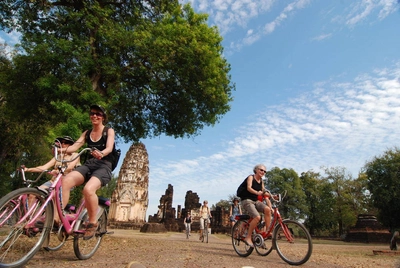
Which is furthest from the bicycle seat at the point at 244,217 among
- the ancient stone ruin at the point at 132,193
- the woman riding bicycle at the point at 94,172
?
the ancient stone ruin at the point at 132,193

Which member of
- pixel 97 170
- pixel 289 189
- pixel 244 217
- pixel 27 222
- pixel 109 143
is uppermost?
pixel 289 189

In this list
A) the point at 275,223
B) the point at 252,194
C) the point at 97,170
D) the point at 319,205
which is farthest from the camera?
the point at 319,205

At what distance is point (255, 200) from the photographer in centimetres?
602

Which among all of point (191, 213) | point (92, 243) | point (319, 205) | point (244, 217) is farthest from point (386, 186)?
point (92, 243)

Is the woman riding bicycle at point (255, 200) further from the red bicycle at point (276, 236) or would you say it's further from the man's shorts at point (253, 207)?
the red bicycle at point (276, 236)

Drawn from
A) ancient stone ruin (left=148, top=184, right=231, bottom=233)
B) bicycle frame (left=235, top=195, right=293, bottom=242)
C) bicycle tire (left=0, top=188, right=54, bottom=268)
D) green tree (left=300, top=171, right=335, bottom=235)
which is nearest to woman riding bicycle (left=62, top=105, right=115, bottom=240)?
bicycle tire (left=0, top=188, right=54, bottom=268)

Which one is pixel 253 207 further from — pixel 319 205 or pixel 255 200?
pixel 319 205

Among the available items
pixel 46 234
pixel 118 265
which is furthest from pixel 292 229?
pixel 46 234

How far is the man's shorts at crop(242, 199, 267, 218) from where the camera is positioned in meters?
5.76

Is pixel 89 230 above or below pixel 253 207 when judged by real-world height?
below

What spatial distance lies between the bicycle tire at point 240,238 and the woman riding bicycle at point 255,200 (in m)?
0.22

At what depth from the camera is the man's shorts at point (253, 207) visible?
5.76 metres

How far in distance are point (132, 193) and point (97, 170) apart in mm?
29415

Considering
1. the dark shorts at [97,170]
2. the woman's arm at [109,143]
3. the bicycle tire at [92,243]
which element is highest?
the woman's arm at [109,143]
